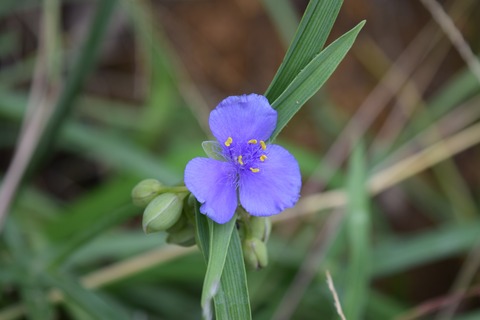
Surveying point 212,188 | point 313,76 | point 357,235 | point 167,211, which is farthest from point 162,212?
point 357,235

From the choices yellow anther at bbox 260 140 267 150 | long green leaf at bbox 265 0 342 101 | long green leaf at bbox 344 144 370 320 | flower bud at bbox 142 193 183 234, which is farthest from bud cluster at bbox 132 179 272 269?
long green leaf at bbox 344 144 370 320

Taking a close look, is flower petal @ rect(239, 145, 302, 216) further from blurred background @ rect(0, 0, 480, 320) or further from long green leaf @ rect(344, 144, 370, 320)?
long green leaf @ rect(344, 144, 370, 320)

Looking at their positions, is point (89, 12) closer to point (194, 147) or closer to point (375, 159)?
point (194, 147)

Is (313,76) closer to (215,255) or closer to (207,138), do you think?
(215,255)

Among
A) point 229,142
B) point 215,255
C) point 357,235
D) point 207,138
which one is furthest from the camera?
point 207,138

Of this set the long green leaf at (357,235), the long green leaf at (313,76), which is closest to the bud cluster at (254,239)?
the long green leaf at (313,76)

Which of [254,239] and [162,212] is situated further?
[254,239]
